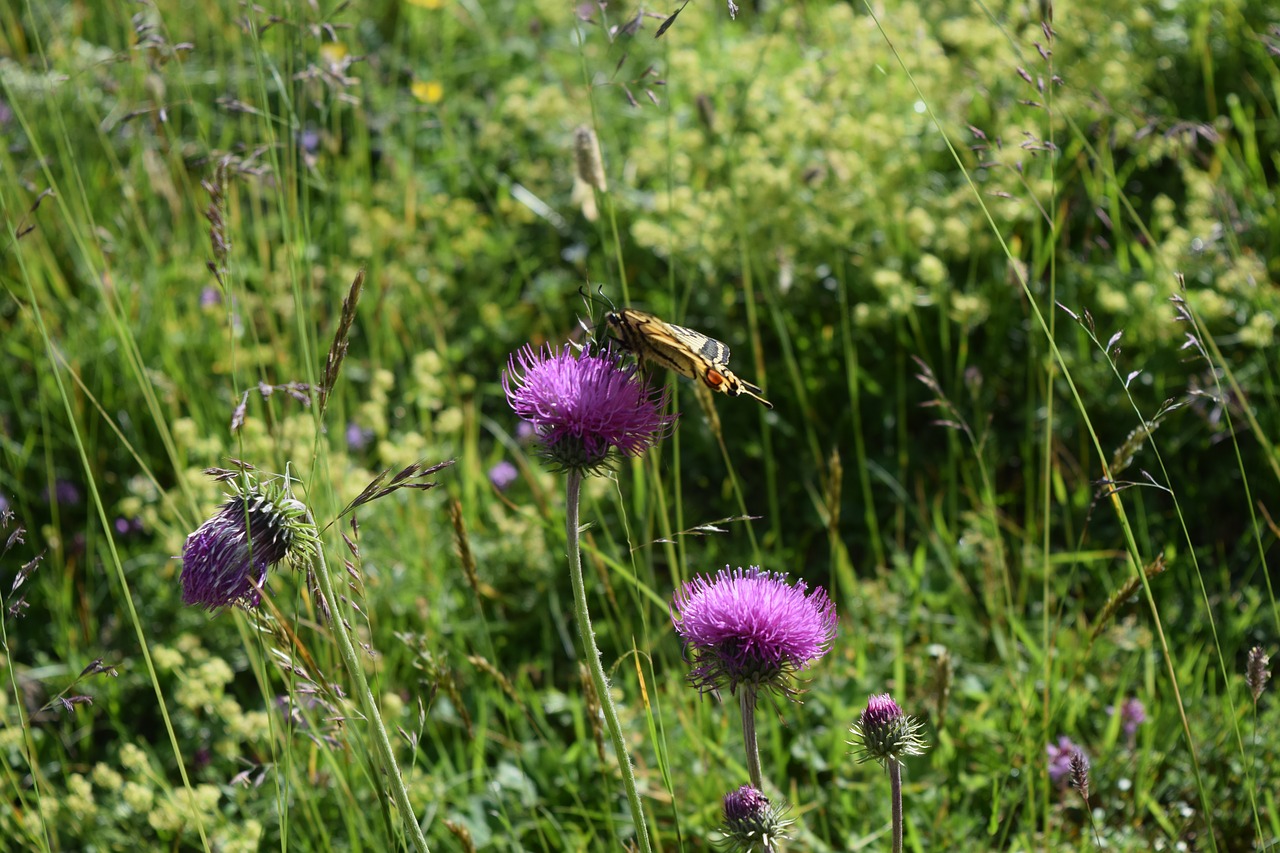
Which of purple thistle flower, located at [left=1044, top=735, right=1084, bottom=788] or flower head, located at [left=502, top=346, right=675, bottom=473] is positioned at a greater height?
flower head, located at [left=502, top=346, right=675, bottom=473]

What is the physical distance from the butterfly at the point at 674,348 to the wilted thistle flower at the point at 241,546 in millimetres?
542

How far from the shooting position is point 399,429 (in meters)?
4.00

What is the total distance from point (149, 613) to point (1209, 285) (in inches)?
132

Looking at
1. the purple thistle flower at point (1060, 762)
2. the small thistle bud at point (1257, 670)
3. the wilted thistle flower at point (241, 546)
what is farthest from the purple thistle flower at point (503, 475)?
the small thistle bud at point (1257, 670)

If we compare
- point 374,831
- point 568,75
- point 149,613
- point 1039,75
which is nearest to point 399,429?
point 149,613

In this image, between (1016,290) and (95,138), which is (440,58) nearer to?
(95,138)

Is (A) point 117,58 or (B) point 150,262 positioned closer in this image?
(A) point 117,58

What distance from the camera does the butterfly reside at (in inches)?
64.4

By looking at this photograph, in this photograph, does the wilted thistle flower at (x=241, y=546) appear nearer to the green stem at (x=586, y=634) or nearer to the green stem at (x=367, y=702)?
the green stem at (x=367, y=702)

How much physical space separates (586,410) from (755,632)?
0.42 meters

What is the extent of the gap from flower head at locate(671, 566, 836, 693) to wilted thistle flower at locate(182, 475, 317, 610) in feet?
1.90

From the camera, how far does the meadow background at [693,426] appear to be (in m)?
2.50

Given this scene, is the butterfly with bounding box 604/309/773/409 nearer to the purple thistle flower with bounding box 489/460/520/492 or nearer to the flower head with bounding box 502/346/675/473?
the flower head with bounding box 502/346/675/473

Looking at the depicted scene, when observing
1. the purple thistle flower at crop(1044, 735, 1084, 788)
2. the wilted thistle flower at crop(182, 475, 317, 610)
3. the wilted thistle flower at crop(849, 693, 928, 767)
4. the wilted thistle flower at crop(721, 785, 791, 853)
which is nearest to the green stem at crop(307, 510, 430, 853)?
the wilted thistle flower at crop(182, 475, 317, 610)
